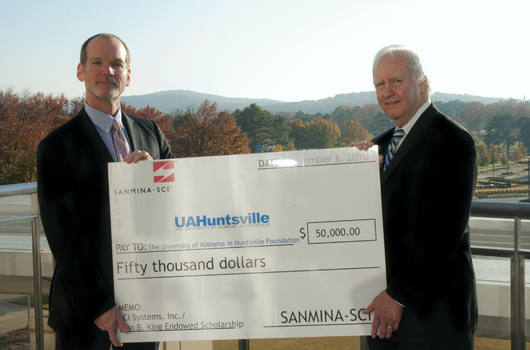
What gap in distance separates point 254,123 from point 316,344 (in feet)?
311

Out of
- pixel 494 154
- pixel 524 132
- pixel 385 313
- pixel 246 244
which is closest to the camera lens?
pixel 385 313

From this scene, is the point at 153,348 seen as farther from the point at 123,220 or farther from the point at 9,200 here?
the point at 9,200

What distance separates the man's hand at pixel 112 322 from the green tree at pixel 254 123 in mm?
93934

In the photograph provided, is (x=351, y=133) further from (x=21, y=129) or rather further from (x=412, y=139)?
(x=412, y=139)

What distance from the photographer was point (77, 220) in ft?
6.23

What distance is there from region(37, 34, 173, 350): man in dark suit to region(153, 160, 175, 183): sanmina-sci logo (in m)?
0.08

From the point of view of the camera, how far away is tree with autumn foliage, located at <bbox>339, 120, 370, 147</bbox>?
328ft

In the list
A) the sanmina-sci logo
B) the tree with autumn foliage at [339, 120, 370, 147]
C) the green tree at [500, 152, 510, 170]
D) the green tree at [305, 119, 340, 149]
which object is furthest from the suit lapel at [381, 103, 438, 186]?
the green tree at [305, 119, 340, 149]

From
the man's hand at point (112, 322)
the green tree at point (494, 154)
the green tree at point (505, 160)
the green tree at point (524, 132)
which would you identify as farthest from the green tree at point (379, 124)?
the man's hand at point (112, 322)

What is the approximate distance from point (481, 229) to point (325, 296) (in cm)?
99

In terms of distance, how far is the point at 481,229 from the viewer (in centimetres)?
232

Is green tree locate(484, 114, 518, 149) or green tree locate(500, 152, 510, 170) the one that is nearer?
green tree locate(500, 152, 510, 170)

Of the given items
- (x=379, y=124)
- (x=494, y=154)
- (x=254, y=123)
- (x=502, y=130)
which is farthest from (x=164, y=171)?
(x=502, y=130)

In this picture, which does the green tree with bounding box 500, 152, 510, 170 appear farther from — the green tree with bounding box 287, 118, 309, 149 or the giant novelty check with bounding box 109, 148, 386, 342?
the giant novelty check with bounding box 109, 148, 386, 342
